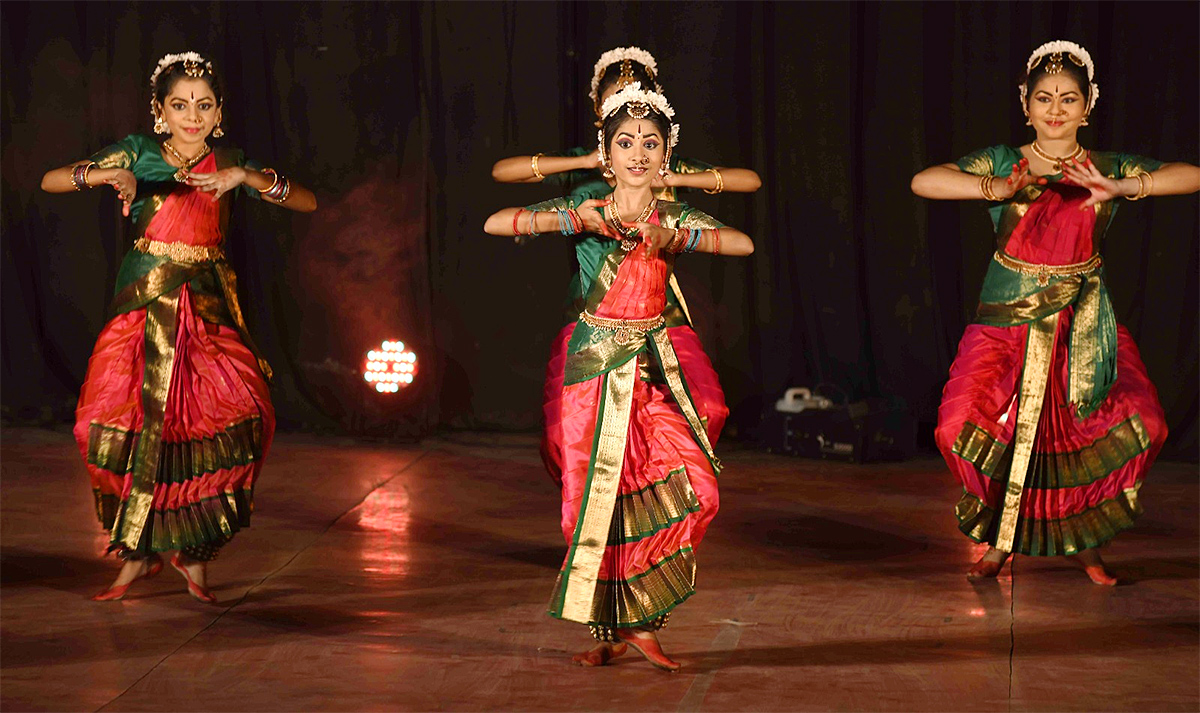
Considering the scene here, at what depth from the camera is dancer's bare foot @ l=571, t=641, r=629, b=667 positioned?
152 inches

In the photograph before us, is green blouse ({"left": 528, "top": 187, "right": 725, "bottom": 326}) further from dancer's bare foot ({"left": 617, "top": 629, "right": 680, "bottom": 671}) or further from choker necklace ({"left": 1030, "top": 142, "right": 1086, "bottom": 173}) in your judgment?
choker necklace ({"left": 1030, "top": 142, "right": 1086, "bottom": 173})

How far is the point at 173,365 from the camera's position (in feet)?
14.6

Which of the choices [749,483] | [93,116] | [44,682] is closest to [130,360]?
[44,682]

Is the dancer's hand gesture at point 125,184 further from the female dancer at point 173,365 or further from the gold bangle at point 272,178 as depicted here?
the gold bangle at point 272,178

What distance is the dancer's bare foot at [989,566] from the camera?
4.70m

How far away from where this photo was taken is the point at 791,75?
679cm

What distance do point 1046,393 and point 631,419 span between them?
149 cm

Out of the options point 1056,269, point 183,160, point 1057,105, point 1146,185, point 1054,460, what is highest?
point 1057,105

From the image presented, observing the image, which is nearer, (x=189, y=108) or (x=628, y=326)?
(x=628, y=326)

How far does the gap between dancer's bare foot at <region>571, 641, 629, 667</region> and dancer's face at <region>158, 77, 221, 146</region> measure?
73.1 inches

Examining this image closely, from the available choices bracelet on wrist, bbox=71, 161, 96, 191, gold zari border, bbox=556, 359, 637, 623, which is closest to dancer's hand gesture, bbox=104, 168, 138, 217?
bracelet on wrist, bbox=71, 161, 96, 191

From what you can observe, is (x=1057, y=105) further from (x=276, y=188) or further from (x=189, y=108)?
(x=189, y=108)

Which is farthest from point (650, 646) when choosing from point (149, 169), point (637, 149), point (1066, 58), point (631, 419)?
point (1066, 58)

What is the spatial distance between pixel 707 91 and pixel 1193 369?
7.87 feet
